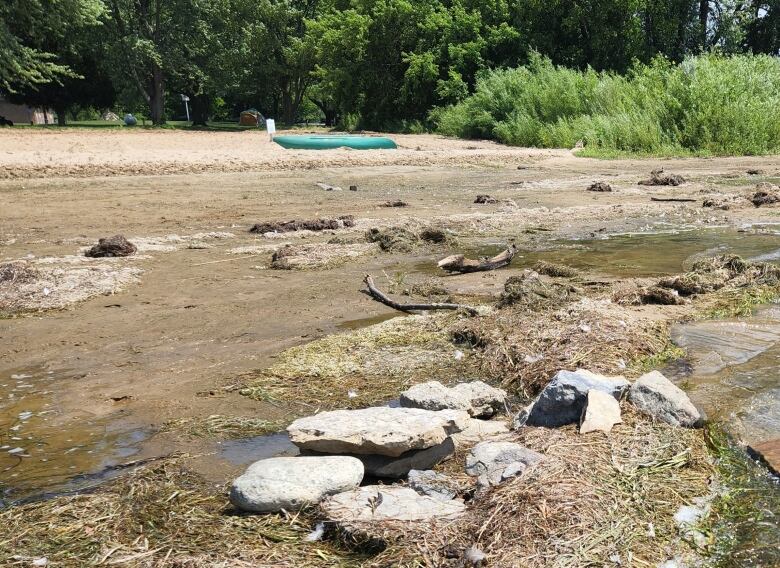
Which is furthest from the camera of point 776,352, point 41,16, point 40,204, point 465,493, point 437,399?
point 41,16

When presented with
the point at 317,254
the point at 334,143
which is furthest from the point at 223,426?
the point at 334,143

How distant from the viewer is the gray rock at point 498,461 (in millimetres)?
3494

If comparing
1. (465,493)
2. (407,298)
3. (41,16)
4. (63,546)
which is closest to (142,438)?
(63,546)

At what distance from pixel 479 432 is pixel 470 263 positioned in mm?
4226

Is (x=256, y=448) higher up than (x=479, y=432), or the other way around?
(x=479, y=432)

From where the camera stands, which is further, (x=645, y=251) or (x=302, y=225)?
(x=302, y=225)

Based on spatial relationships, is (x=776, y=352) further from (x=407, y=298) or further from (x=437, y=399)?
(x=407, y=298)

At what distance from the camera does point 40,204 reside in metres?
12.5

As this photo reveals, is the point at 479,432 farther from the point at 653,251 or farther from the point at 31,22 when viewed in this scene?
the point at 31,22

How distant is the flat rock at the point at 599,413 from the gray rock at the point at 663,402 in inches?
6.1

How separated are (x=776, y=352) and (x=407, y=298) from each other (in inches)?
120

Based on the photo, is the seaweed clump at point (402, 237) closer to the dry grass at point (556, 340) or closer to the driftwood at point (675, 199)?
the dry grass at point (556, 340)

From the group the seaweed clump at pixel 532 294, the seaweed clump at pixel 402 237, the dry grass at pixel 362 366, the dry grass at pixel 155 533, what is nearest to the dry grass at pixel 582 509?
the dry grass at pixel 155 533

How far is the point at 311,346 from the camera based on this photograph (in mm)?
5855
